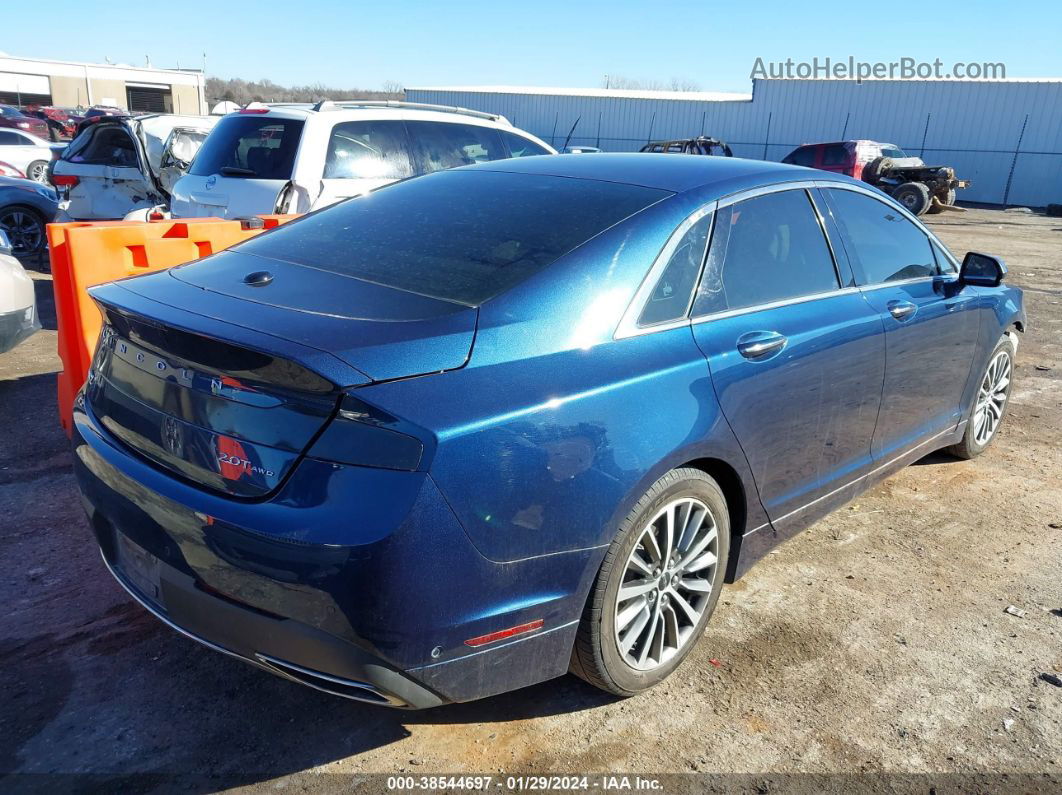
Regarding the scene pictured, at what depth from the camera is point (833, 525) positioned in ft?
13.7

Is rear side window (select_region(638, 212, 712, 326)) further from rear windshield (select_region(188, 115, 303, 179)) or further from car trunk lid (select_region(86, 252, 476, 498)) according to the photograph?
rear windshield (select_region(188, 115, 303, 179))

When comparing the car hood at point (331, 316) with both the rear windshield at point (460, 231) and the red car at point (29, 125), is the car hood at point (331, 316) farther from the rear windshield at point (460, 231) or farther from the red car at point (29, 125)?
the red car at point (29, 125)

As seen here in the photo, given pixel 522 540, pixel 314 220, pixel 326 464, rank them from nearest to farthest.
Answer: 1. pixel 326 464
2. pixel 522 540
3. pixel 314 220

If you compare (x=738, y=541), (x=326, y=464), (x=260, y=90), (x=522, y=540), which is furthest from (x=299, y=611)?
(x=260, y=90)

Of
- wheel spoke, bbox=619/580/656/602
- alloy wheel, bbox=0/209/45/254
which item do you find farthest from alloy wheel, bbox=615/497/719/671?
alloy wheel, bbox=0/209/45/254

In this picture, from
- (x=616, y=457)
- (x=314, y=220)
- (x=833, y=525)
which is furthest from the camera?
(x=833, y=525)

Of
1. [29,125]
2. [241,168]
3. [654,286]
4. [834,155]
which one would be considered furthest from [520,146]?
[29,125]

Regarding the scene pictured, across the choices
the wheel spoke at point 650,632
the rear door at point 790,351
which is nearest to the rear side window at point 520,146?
the rear door at point 790,351

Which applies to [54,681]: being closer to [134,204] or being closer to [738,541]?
[738,541]

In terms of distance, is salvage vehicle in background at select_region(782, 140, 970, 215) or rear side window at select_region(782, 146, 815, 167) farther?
rear side window at select_region(782, 146, 815, 167)

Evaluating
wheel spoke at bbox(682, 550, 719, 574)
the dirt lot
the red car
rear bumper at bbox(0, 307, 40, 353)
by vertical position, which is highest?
wheel spoke at bbox(682, 550, 719, 574)

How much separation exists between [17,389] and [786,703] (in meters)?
5.31

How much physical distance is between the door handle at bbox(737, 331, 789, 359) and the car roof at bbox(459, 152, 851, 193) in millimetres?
566

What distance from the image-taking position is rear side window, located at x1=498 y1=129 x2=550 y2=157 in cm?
802
